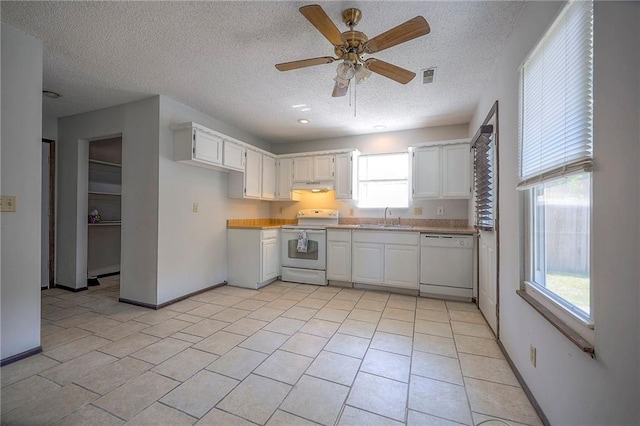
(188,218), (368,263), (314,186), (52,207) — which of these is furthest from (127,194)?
(368,263)

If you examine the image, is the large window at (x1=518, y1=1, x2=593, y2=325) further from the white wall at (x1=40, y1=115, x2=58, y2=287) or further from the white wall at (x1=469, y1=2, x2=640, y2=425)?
the white wall at (x1=40, y1=115, x2=58, y2=287)

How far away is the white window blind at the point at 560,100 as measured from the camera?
108cm

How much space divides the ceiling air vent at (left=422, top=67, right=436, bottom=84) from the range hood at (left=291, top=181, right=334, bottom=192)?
2.10 meters

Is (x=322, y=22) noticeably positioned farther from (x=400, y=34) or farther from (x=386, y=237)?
(x=386, y=237)

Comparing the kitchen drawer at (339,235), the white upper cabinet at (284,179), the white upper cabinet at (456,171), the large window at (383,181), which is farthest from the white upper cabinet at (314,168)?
the white upper cabinet at (456,171)

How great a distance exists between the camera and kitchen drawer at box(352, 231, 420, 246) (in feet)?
11.7

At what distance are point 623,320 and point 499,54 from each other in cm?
226

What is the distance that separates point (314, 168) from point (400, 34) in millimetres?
2949

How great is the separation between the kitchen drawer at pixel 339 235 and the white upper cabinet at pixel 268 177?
51.5 inches

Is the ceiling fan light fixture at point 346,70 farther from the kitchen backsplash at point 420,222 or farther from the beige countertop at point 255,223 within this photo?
the kitchen backsplash at point 420,222

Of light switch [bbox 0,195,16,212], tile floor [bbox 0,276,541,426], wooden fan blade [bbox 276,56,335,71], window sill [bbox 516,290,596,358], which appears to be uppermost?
wooden fan blade [bbox 276,56,335,71]

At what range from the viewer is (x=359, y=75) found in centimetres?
194

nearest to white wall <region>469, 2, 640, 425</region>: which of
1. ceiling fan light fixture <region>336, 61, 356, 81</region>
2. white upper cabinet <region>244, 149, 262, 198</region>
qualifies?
ceiling fan light fixture <region>336, 61, 356, 81</region>

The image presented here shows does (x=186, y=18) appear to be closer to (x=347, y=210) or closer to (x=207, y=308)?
(x=207, y=308)
